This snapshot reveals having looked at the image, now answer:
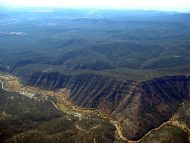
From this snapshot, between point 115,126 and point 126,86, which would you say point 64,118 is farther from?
point 126,86

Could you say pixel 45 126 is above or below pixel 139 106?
below

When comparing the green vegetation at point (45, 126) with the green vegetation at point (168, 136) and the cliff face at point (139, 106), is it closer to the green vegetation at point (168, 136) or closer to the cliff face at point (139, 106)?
the cliff face at point (139, 106)

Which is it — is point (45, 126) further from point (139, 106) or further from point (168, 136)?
point (168, 136)

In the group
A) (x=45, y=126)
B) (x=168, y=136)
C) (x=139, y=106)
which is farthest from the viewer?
(x=139, y=106)

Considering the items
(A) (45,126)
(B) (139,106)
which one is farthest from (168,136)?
(A) (45,126)

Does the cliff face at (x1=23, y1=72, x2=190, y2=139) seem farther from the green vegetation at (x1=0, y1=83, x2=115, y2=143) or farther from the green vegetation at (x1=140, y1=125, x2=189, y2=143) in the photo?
the green vegetation at (x1=0, y1=83, x2=115, y2=143)

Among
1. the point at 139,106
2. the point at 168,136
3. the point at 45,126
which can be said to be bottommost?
the point at 45,126

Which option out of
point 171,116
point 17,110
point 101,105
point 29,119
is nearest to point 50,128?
point 29,119

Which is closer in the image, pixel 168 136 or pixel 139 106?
pixel 168 136

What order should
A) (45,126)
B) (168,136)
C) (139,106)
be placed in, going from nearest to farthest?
(168,136)
(45,126)
(139,106)

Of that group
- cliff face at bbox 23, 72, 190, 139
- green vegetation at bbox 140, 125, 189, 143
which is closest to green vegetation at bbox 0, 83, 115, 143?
cliff face at bbox 23, 72, 190, 139

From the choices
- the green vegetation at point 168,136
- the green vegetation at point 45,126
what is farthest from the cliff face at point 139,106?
the green vegetation at point 45,126
